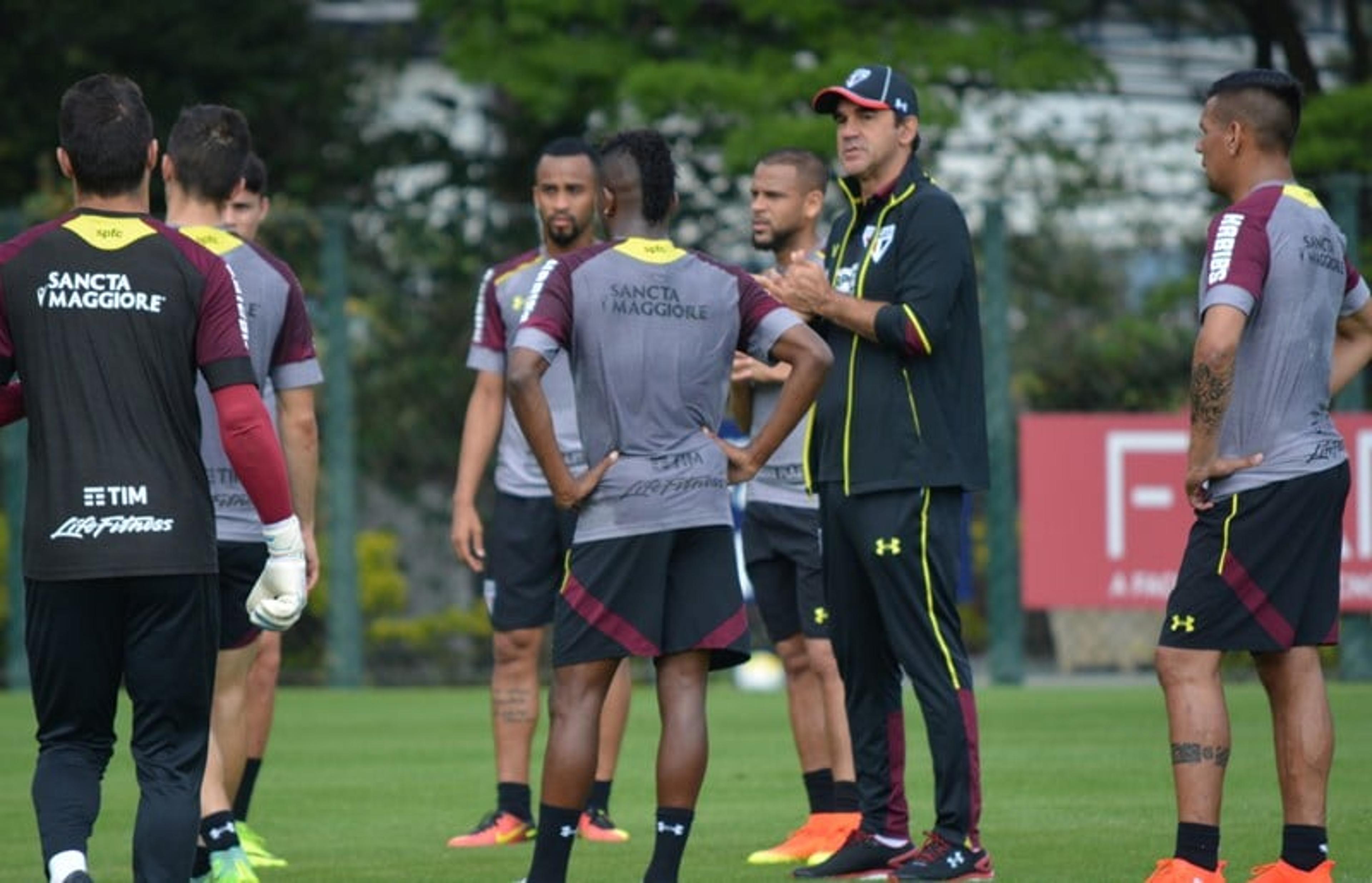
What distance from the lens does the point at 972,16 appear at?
66.1ft

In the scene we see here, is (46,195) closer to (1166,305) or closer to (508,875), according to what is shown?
(1166,305)

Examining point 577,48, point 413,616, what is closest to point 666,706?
point 413,616

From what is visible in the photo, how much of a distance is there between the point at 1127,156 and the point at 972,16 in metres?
2.41

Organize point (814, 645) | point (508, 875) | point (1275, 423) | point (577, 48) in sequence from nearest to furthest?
point (1275, 423)
point (508, 875)
point (814, 645)
point (577, 48)

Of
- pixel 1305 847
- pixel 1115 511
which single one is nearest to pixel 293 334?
pixel 1305 847

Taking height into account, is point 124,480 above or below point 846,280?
below

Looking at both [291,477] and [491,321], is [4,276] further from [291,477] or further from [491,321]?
[491,321]

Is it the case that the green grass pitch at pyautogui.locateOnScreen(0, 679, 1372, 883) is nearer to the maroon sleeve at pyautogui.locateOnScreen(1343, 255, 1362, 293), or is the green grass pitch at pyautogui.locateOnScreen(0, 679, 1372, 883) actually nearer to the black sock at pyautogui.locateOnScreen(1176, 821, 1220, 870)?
the black sock at pyautogui.locateOnScreen(1176, 821, 1220, 870)

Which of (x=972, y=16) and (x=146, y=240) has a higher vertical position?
(x=972, y=16)

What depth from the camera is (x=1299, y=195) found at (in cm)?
694

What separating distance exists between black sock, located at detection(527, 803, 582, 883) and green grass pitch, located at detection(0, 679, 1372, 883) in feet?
2.94

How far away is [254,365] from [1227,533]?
9.64 feet

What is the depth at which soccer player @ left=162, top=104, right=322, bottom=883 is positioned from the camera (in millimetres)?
7609

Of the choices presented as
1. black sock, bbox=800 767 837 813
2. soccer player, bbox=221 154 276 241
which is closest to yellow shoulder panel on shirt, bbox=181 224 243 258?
soccer player, bbox=221 154 276 241
